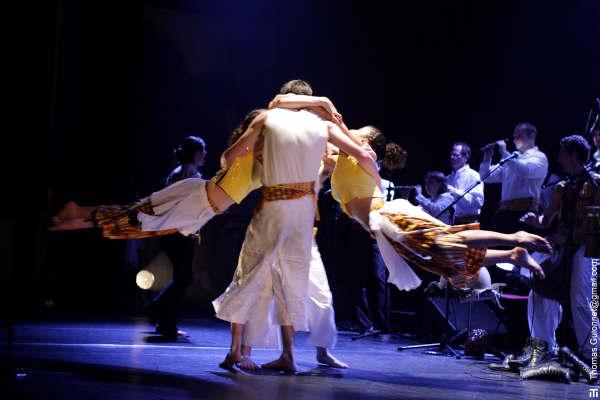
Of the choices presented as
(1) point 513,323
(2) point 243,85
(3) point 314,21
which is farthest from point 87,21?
(1) point 513,323

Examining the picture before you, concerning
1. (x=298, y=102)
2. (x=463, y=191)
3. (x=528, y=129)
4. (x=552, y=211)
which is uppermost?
(x=528, y=129)

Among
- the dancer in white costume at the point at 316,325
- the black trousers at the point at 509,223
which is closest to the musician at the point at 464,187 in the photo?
the black trousers at the point at 509,223

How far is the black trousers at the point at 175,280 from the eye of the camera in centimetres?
613

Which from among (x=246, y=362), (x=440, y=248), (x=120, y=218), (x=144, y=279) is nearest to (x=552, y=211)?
(x=440, y=248)

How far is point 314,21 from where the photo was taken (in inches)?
403

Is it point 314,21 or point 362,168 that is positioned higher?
point 314,21

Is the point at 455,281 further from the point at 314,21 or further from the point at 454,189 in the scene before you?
the point at 314,21

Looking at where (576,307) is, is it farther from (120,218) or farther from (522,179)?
(120,218)

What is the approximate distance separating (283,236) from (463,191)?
3.96 metres

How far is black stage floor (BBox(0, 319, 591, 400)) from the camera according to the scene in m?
3.62

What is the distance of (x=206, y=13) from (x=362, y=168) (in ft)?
20.1

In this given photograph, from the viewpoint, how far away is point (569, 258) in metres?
5.24

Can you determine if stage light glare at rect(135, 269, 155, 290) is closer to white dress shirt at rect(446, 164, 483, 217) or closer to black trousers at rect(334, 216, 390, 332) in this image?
black trousers at rect(334, 216, 390, 332)

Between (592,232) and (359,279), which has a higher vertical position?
(592,232)
